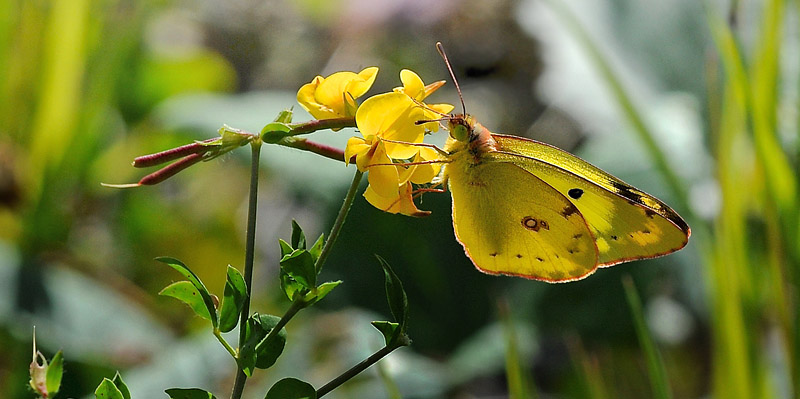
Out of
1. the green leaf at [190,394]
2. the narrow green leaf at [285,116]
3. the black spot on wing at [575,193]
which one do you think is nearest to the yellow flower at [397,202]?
the narrow green leaf at [285,116]

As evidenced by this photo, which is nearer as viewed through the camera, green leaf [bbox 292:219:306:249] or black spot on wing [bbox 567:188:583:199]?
green leaf [bbox 292:219:306:249]

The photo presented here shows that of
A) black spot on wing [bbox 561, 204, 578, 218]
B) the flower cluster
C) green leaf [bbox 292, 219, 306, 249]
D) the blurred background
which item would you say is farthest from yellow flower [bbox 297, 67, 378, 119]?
the blurred background

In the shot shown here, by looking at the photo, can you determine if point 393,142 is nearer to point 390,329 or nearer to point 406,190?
point 406,190

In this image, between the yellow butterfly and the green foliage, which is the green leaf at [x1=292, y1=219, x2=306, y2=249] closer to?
the green foliage

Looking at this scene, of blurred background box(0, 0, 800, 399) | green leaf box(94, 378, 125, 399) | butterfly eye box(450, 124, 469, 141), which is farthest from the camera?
blurred background box(0, 0, 800, 399)

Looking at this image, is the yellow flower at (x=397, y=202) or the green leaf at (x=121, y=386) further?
the yellow flower at (x=397, y=202)

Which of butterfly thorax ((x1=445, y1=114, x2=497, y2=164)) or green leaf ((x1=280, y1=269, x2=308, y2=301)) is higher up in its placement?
butterfly thorax ((x1=445, y1=114, x2=497, y2=164))

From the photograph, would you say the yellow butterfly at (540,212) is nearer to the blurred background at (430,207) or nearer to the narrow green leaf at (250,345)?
the blurred background at (430,207)
